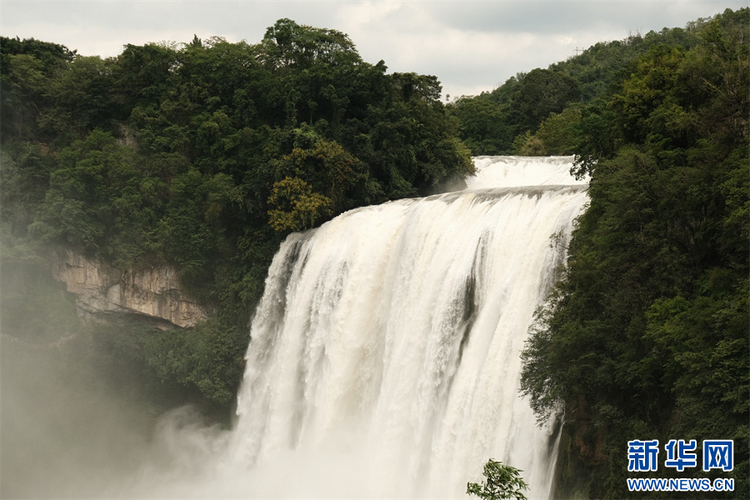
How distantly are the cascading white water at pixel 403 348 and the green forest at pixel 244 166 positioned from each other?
1.11m

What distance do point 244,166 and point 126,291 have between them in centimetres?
658

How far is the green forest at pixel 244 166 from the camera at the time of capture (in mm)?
13570

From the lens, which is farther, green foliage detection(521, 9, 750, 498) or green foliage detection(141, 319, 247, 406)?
green foliage detection(141, 319, 247, 406)

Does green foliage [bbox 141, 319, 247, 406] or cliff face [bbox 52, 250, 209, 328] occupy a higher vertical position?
cliff face [bbox 52, 250, 209, 328]

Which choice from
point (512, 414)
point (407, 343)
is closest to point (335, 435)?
point (407, 343)

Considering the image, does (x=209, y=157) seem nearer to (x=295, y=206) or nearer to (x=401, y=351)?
(x=295, y=206)

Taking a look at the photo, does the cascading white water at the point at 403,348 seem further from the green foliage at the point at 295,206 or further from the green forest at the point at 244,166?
the green forest at the point at 244,166

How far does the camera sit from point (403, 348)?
18719mm

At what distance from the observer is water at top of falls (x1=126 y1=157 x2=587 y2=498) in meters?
15.3

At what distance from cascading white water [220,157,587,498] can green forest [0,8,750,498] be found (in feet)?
3.65

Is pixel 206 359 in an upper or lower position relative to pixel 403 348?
lower

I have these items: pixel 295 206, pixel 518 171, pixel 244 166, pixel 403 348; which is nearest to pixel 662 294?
pixel 403 348

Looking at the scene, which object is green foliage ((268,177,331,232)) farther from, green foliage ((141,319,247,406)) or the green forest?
green foliage ((141,319,247,406))

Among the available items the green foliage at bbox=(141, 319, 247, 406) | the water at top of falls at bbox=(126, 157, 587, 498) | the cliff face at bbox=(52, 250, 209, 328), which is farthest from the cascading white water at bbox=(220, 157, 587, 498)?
the cliff face at bbox=(52, 250, 209, 328)
